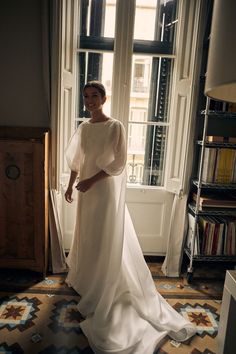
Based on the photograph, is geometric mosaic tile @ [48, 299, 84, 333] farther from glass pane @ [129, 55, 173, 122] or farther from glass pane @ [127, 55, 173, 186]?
glass pane @ [129, 55, 173, 122]

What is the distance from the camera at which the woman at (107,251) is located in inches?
67.5

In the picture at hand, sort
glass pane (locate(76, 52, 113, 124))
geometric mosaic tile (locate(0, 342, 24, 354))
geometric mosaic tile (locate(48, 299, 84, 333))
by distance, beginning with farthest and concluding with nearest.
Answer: glass pane (locate(76, 52, 113, 124)) → geometric mosaic tile (locate(48, 299, 84, 333)) → geometric mosaic tile (locate(0, 342, 24, 354))

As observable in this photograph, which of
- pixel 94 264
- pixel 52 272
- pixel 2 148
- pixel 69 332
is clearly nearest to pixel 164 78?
pixel 2 148

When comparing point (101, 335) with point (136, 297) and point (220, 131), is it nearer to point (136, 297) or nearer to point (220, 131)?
point (136, 297)

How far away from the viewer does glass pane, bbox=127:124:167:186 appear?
2493mm

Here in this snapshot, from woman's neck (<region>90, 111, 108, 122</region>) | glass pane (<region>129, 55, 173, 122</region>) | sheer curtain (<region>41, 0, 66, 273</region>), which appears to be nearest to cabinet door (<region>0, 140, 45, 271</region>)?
sheer curtain (<region>41, 0, 66, 273</region>)

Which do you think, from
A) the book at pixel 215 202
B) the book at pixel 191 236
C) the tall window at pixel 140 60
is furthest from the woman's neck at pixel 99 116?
the book at pixel 191 236

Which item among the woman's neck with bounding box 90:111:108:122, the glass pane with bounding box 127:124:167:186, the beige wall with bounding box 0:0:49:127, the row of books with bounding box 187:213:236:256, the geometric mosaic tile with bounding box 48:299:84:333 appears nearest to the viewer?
the geometric mosaic tile with bounding box 48:299:84:333

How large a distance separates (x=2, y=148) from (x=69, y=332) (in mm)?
1259

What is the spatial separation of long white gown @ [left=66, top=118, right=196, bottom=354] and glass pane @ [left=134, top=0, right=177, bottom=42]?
1.00m

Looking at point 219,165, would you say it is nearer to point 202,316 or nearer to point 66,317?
point 202,316

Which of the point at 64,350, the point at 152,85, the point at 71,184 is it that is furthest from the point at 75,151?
the point at 64,350

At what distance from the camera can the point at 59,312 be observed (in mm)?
1848

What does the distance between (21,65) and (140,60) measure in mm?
952
